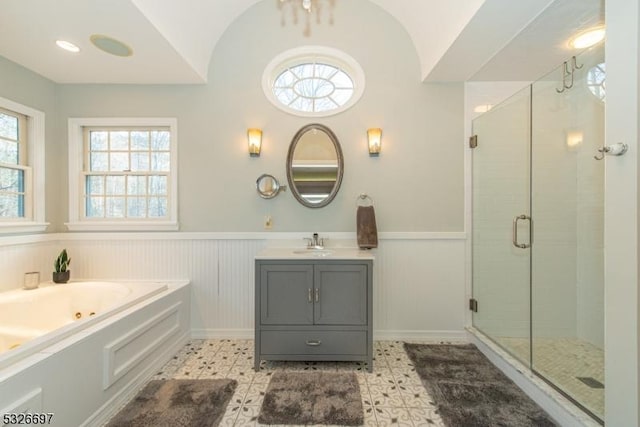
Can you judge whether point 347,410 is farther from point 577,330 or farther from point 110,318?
point 577,330

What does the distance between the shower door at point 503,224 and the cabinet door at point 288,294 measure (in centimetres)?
154

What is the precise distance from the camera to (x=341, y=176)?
2.54 m

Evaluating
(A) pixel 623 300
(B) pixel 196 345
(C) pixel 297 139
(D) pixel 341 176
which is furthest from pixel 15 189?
(A) pixel 623 300

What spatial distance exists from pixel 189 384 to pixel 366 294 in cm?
133

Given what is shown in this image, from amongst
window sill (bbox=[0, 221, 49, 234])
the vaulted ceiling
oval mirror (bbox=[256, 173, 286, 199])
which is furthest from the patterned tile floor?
the vaulted ceiling

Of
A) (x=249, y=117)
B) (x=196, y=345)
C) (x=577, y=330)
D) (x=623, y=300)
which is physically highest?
(x=249, y=117)

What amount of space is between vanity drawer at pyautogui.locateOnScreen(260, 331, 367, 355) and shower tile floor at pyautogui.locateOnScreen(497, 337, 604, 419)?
1.12m

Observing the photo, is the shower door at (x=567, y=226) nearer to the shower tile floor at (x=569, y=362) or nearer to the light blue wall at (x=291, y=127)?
the shower tile floor at (x=569, y=362)

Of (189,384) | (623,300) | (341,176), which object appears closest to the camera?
(623,300)

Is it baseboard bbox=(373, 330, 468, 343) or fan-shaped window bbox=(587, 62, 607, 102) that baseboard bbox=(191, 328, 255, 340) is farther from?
fan-shaped window bbox=(587, 62, 607, 102)

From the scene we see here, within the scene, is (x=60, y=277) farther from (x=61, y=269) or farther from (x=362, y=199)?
(x=362, y=199)

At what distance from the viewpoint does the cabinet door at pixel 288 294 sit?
6.69ft

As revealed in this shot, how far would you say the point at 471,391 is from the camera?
180 centimetres

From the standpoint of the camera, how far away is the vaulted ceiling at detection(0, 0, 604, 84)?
5.60 ft
